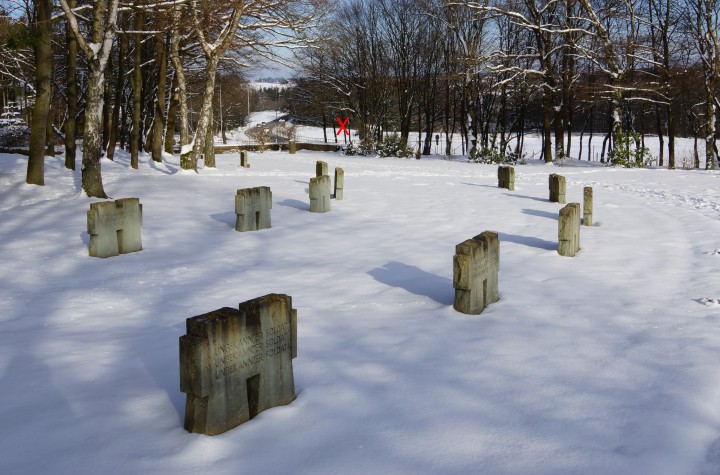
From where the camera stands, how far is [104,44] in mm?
13180

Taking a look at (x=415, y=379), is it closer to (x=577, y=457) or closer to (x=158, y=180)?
(x=577, y=457)

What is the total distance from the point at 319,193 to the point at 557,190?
542 cm

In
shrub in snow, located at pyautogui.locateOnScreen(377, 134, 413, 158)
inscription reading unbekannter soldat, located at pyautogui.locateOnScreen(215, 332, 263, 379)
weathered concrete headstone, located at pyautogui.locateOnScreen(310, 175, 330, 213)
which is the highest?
shrub in snow, located at pyautogui.locateOnScreen(377, 134, 413, 158)

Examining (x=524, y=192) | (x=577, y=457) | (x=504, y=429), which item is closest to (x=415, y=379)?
(x=504, y=429)

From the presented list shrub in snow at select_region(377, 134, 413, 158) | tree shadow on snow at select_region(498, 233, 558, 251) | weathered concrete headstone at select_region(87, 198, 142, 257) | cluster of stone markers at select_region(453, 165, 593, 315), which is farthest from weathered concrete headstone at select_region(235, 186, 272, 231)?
shrub in snow at select_region(377, 134, 413, 158)

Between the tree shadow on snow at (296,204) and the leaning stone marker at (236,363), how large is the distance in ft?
31.6

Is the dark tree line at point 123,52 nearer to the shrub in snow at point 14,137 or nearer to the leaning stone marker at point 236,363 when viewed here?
the shrub in snow at point 14,137

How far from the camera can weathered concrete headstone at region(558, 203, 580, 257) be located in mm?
8742

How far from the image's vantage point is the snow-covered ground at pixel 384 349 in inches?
140

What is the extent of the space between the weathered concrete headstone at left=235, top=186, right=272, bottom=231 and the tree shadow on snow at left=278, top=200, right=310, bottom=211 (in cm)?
235

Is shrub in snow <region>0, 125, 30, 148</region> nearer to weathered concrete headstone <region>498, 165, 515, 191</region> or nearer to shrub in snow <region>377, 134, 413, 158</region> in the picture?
shrub in snow <region>377, 134, 413, 158</region>

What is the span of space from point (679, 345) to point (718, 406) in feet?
4.07

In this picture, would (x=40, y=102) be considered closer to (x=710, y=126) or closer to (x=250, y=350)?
(x=250, y=350)

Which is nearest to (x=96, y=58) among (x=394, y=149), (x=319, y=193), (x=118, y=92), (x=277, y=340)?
(x=319, y=193)
